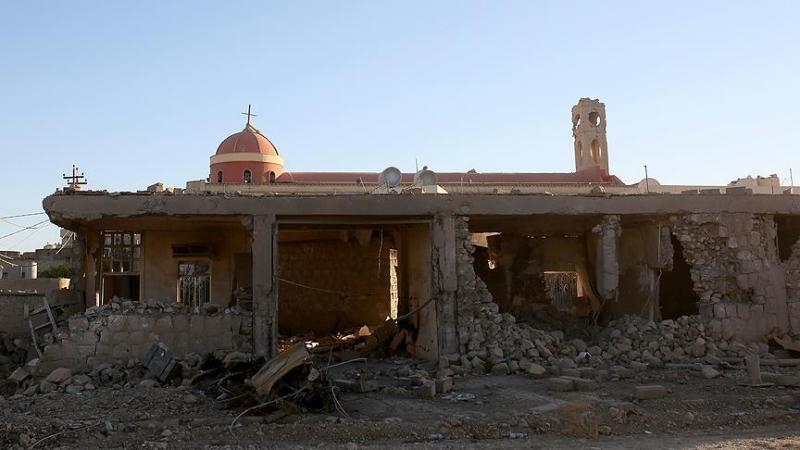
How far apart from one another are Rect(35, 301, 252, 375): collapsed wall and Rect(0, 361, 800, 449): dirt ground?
125 centimetres

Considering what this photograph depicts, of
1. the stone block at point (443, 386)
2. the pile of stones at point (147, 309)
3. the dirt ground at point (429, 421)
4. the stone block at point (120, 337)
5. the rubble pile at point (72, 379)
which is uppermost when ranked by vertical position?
the pile of stones at point (147, 309)

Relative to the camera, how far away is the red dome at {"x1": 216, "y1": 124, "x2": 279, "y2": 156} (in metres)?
26.6

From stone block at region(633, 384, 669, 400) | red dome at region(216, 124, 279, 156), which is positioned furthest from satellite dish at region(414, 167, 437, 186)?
red dome at region(216, 124, 279, 156)

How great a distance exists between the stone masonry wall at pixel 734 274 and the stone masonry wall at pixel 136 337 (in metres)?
8.28

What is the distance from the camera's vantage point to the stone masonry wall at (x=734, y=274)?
42.7 ft

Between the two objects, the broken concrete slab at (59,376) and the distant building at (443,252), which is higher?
the distant building at (443,252)

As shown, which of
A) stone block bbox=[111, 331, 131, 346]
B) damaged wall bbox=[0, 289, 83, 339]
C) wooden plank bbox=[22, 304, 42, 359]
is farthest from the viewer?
damaged wall bbox=[0, 289, 83, 339]

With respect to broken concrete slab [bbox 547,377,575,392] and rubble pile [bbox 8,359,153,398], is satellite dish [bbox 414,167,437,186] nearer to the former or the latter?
broken concrete slab [bbox 547,377,575,392]

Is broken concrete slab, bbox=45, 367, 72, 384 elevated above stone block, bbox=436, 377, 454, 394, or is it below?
above

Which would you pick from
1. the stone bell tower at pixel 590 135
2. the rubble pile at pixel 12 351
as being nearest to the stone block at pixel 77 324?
the rubble pile at pixel 12 351

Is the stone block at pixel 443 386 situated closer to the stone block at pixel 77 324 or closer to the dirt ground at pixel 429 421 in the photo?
the dirt ground at pixel 429 421

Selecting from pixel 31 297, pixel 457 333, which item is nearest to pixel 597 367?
pixel 457 333

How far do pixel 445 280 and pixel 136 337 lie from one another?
5220mm

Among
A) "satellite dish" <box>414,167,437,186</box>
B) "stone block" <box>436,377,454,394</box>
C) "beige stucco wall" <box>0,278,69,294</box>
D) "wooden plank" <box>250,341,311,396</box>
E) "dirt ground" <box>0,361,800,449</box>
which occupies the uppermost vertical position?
"satellite dish" <box>414,167,437,186</box>
